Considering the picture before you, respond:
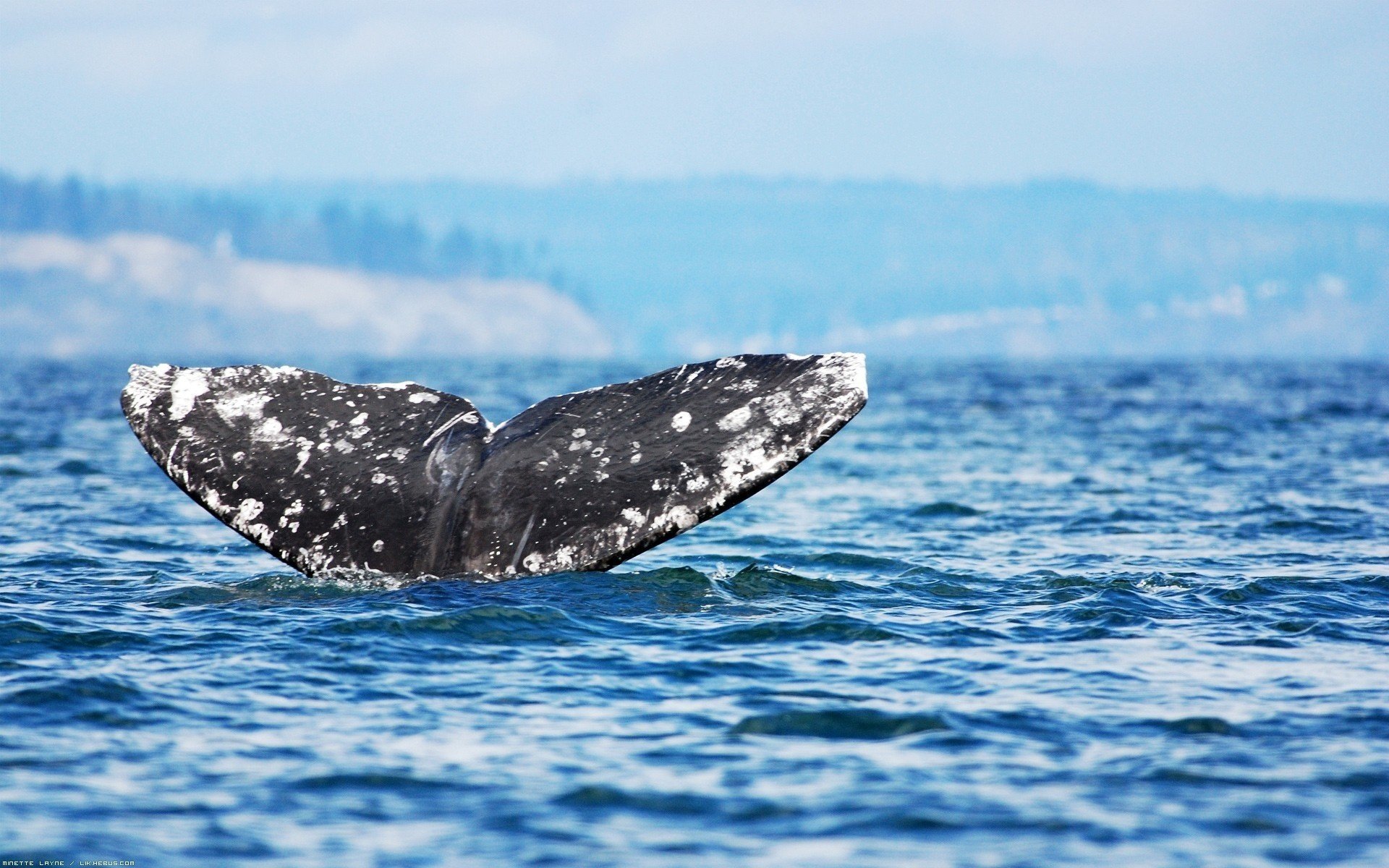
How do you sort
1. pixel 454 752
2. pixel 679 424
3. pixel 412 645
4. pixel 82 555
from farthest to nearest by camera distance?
pixel 82 555, pixel 679 424, pixel 412 645, pixel 454 752

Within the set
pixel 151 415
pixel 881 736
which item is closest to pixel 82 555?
pixel 151 415

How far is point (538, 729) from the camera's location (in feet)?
20.9

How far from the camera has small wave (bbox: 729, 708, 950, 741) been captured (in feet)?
20.9

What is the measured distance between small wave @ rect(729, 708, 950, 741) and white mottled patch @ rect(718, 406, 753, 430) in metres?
1.86

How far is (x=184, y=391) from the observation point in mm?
8547

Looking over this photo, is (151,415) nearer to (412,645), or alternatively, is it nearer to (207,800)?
(412,645)

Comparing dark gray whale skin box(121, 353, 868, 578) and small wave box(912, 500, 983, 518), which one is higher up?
dark gray whale skin box(121, 353, 868, 578)

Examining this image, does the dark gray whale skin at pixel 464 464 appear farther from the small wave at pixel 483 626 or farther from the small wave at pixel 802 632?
the small wave at pixel 802 632

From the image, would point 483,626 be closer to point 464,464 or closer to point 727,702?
point 464,464

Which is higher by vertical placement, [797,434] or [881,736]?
[797,434]

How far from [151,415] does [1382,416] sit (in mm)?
26134

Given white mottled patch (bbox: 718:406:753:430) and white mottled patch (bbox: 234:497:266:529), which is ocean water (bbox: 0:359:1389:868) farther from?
white mottled patch (bbox: 718:406:753:430)

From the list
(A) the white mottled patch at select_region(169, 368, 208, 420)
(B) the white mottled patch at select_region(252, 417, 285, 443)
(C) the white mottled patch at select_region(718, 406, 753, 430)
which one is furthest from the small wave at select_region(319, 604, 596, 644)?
(A) the white mottled patch at select_region(169, 368, 208, 420)

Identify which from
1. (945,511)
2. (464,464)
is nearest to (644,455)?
(464,464)
